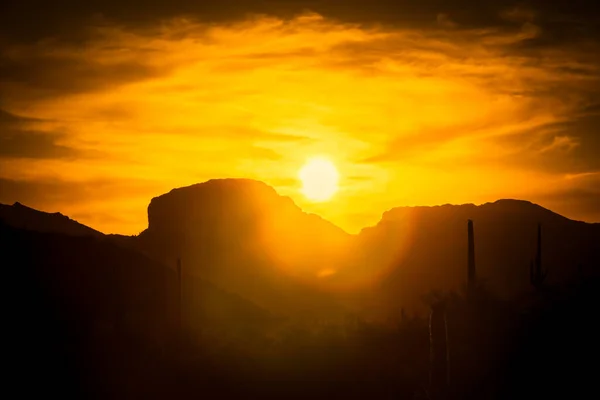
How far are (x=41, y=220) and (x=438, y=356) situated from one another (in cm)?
9170

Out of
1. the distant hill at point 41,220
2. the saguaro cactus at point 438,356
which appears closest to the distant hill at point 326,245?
the distant hill at point 41,220

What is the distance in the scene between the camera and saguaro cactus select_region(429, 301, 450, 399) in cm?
3225

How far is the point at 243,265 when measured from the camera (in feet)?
467

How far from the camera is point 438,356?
38.0m

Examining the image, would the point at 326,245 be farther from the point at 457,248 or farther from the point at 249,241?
the point at 457,248

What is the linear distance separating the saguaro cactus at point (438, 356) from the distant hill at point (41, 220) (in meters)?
81.0

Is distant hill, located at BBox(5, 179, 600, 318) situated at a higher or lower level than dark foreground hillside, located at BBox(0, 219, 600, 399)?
higher

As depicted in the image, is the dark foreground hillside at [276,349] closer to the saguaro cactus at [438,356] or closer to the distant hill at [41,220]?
the saguaro cactus at [438,356]

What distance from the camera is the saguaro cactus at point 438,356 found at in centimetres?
3225

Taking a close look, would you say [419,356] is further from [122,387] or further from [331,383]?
[122,387]

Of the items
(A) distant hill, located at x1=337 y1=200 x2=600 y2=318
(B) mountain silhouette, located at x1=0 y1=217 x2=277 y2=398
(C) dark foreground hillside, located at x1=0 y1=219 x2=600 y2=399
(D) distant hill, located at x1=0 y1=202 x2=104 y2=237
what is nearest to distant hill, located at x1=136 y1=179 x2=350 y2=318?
(A) distant hill, located at x1=337 y1=200 x2=600 y2=318

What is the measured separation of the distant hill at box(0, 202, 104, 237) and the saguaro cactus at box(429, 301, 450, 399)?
8105cm

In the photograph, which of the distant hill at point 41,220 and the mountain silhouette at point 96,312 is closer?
the mountain silhouette at point 96,312

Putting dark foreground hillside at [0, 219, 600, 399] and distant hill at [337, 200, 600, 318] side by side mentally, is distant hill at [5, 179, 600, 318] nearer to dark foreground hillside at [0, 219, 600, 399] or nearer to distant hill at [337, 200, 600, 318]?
distant hill at [337, 200, 600, 318]
